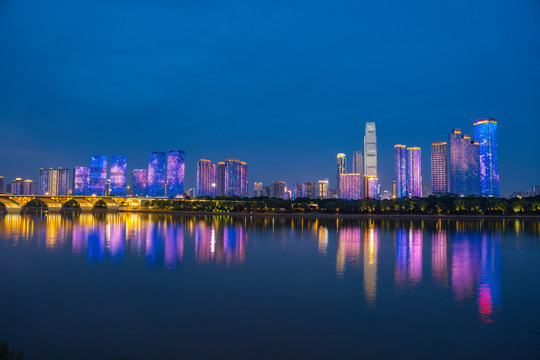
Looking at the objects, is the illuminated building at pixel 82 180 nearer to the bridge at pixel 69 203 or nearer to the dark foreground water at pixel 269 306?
the bridge at pixel 69 203

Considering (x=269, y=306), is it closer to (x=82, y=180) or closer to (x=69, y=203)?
(x=69, y=203)

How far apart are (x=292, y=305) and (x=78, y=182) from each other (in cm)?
19751

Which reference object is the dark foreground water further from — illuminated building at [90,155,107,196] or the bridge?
illuminated building at [90,155,107,196]

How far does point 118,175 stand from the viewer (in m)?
196

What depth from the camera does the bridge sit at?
114m

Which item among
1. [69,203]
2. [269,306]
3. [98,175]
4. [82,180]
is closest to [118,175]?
[98,175]

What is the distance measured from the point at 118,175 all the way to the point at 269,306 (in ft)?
650

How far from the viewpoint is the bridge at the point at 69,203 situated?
114250mm

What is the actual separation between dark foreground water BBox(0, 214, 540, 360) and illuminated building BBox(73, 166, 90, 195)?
178 m

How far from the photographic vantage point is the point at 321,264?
22.3 m

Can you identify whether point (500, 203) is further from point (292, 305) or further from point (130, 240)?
point (292, 305)

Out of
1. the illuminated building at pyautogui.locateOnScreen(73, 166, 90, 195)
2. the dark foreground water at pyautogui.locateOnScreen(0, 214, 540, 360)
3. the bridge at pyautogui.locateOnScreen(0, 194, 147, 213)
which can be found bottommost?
the dark foreground water at pyautogui.locateOnScreen(0, 214, 540, 360)

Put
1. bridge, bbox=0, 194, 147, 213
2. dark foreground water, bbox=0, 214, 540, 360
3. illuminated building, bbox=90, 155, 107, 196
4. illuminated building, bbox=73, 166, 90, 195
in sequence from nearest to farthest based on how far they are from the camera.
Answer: dark foreground water, bbox=0, 214, 540, 360 → bridge, bbox=0, 194, 147, 213 → illuminated building, bbox=90, 155, 107, 196 → illuminated building, bbox=73, 166, 90, 195

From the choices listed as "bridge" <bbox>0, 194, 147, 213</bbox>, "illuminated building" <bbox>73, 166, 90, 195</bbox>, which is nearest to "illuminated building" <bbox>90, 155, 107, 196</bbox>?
"illuminated building" <bbox>73, 166, 90, 195</bbox>
